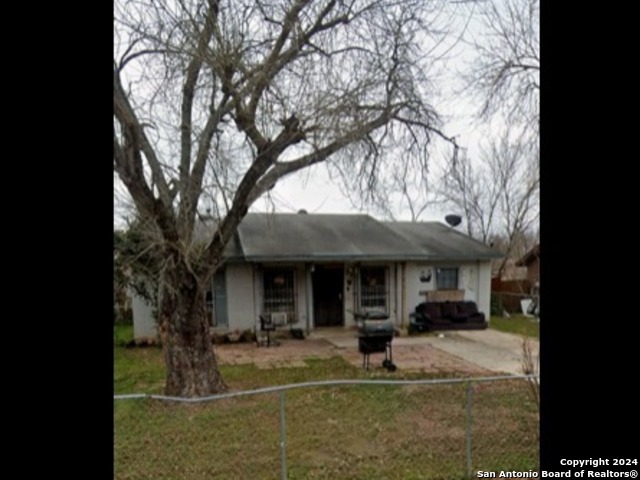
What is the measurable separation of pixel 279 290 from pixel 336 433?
7.86 metres

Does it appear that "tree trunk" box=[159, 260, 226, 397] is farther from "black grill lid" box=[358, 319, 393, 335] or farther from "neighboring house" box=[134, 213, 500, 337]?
"neighboring house" box=[134, 213, 500, 337]

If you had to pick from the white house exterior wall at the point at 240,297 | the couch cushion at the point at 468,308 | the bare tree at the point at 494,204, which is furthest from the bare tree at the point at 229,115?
the bare tree at the point at 494,204

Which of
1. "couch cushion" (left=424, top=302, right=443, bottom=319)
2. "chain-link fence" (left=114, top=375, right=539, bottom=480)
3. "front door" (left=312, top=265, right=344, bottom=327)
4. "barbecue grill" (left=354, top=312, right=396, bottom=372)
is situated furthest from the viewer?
"front door" (left=312, top=265, right=344, bottom=327)

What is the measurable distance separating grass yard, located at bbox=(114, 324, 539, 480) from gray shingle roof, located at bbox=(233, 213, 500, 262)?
18.4 ft

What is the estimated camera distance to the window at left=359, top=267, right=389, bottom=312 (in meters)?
13.4

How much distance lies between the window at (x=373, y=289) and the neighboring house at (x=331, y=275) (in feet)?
0.11

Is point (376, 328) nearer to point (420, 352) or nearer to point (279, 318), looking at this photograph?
point (420, 352)

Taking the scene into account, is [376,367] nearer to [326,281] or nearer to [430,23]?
[326,281]

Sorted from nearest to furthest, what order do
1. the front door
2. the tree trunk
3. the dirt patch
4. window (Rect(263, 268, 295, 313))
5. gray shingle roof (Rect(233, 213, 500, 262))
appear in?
the tree trunk → the dirt patch → gray shingle roof (Rect(233, 213, 500, 262)) → window (Rect(263, 268, 295, 313)) → the front door

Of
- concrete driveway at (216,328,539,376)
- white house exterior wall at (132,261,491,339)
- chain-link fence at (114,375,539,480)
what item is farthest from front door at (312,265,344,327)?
chain-link fence at (114,375,539,480)

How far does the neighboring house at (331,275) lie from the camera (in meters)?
12.2

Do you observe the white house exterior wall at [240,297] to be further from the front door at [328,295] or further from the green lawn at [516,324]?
the green lawn at [516,324]

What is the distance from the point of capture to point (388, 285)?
13.6 metres
